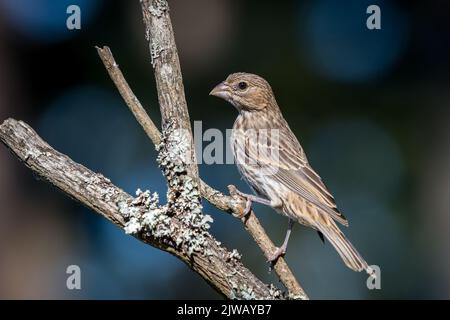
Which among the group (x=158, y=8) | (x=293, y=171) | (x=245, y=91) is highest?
(x=158, y=8)

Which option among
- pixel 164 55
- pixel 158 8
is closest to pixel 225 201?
pixel 164 55

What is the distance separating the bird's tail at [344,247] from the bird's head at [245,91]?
1.61 m

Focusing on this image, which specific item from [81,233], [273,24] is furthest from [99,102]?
[273,24]

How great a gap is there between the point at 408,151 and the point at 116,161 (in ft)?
13.4

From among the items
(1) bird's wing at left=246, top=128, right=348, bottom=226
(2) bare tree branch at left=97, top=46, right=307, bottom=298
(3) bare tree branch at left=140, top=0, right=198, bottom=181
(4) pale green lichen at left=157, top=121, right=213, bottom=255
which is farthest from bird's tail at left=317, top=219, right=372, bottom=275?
(3) bare tree branch at left=140, top=0, right=198, bottom=181

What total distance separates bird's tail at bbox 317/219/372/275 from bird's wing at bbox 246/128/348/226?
20 cm

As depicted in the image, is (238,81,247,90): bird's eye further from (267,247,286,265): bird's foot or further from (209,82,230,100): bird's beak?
(267,247,286,265): bird's foot

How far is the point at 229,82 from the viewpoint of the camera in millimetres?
7188

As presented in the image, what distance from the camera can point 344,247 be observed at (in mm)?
6023

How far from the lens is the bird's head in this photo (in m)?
7.19

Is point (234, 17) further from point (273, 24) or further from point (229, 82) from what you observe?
point (229, 82)

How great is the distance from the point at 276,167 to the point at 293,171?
17 centimetres

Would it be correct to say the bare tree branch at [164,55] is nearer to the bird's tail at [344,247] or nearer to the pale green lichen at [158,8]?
the pale green lichen at [158,8]

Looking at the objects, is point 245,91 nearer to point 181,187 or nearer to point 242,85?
point 242,85
